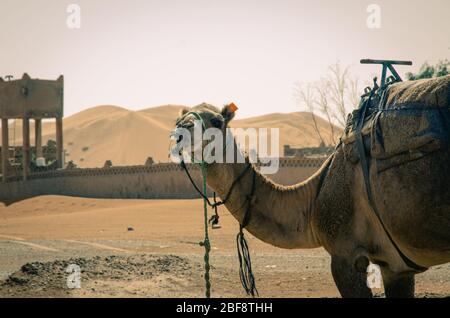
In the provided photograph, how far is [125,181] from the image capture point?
1296 inches

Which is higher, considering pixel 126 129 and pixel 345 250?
pixel 126 129

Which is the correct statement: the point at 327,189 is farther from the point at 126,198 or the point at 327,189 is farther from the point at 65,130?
the point at 65,130

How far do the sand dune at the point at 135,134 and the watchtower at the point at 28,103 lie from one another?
27.1m

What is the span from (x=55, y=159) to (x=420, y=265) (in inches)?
1546

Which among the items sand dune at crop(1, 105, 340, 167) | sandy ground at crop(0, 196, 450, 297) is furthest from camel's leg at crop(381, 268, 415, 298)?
sand dune at crop(1, 105, 340, 167)

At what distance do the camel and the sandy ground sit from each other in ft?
9.28

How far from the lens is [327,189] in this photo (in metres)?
5.84

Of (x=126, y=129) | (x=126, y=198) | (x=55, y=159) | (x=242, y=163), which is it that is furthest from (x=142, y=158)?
(x=242, y=163)

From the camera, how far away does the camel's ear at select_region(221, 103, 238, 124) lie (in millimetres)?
6371

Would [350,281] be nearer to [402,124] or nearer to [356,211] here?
[356,211]

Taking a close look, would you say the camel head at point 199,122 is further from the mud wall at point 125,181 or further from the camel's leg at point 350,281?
the mud wall at point 125,181

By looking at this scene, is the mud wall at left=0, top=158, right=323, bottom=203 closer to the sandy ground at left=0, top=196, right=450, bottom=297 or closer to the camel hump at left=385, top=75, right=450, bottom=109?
the sandy ground at left=0, top=196, right=450, bottom=297

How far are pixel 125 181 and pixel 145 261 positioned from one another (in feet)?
73.1
